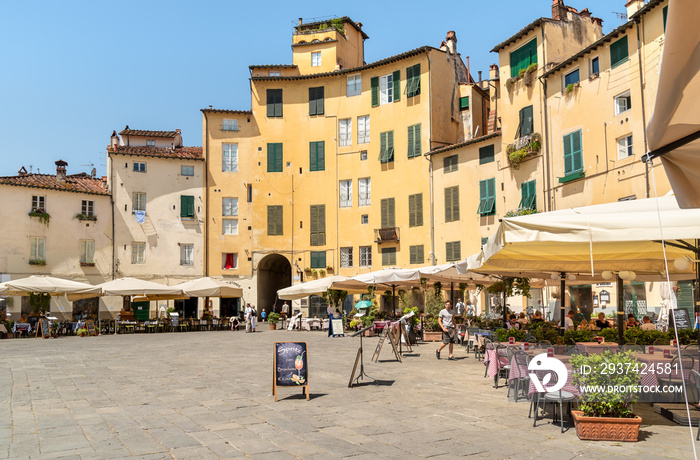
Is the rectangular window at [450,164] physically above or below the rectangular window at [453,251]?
above

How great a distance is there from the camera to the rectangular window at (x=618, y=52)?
23781 millimetres

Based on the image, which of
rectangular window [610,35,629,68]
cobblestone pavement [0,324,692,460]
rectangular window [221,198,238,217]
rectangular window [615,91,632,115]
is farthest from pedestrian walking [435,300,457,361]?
rectangular window [221,198,238,217]

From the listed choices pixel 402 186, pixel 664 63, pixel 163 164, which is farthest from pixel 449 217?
pixel 664 63

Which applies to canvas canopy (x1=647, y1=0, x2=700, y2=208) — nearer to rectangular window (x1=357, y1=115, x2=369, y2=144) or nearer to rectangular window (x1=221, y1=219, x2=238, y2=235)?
rectangular window (x1=357, y1=115, x2=369, y2=144)

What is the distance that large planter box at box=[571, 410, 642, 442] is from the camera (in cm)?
663

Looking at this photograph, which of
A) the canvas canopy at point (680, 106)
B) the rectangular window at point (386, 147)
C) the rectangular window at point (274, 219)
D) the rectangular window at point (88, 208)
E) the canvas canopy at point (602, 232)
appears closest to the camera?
the canvas canopy at point (680, 106)

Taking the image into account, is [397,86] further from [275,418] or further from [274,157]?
[275,418]

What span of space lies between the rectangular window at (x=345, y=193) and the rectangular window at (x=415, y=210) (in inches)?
180

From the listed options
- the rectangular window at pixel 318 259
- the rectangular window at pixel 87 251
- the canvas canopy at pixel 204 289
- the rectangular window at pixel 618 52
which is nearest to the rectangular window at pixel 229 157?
the rectangular window at pixel 318 259

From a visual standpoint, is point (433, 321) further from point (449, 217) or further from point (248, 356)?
point (449, 217)

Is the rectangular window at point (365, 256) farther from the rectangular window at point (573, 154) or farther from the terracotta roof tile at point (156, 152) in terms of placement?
the rectangular window at point (573, 154)

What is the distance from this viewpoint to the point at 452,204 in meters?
35.5

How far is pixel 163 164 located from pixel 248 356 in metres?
28.0

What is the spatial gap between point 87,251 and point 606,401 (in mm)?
38341
